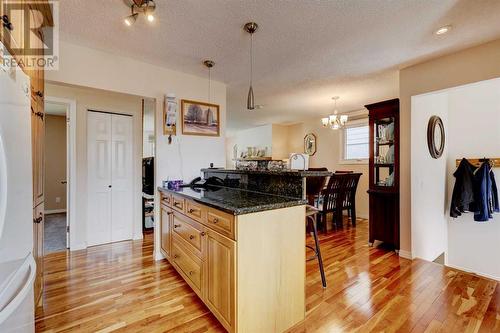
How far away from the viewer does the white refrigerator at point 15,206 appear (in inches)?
38.3

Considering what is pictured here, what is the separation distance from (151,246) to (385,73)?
4.13 m

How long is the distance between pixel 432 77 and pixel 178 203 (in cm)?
326

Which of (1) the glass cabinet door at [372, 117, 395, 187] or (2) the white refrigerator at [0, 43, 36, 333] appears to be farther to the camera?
(1) the glass cabinet door at [372, 117, 395, 187]

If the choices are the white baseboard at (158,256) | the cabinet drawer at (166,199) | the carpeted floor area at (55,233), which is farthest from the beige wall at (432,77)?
the carpeted floor area at (55,233)

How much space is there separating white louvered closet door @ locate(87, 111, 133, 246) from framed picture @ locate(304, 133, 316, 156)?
4.50 m

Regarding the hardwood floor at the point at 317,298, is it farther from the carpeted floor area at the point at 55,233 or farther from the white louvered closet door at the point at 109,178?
the white louvered closet door at the point at 109,178

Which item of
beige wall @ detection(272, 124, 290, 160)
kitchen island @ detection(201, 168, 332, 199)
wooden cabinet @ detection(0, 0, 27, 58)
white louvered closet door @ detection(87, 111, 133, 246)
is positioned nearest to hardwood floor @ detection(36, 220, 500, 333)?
white louvered closet door @ detection(87, 111, 133, 246)

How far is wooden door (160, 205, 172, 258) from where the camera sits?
2.63 m

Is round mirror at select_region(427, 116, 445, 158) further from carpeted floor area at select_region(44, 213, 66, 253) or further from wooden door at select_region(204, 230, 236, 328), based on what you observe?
carpeted floor area at select_region(44, 213, 66, 253)

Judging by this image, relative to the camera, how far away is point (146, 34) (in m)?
2.26

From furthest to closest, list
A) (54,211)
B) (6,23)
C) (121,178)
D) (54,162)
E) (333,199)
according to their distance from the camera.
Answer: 1. (54,162)
2. (54,211)
3. (333,199)
4. (121,178)
5. (6,23)

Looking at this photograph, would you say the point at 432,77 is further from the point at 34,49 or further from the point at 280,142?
the point at 280,142

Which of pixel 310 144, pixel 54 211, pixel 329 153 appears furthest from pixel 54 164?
pixel 329 153

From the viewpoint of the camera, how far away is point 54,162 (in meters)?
5.85
